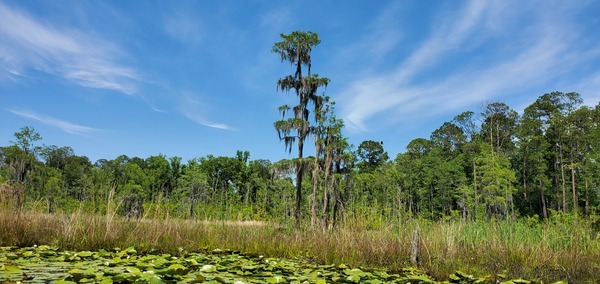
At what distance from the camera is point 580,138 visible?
29.4 meters

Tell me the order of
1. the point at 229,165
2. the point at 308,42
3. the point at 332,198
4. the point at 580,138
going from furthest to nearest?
the point at 229,165 → the point at 580,138 → the point at 308,42 → the point at 332,198

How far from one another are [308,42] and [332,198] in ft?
26.6

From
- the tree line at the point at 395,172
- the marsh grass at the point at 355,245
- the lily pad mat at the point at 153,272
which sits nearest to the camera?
the lily pad mat at the point at 153,272

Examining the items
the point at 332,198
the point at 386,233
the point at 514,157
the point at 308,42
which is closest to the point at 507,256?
the point at 386,233

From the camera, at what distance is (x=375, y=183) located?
33.3 metres

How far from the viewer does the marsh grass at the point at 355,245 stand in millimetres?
5980

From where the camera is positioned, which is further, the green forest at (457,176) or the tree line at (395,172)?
the green forest at (457,176)

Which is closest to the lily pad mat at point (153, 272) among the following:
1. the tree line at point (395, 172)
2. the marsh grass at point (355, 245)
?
the marsh grass at point (355, 245)

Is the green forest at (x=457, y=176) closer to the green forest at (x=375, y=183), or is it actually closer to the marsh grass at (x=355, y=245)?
the green forest at (x=375, y=183)

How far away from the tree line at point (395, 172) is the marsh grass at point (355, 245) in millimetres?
8408

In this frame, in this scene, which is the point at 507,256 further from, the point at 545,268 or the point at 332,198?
the point at 332,198

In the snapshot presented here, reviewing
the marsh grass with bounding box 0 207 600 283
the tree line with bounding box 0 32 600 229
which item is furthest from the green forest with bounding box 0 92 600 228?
the marsh grass with bounding box 0 207 600 283

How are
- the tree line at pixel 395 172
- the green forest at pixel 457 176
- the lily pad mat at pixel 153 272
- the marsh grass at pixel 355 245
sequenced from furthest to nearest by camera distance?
the green forest at pixel 457 176
the tree line at pixel 395 172
the marsh grass at pixel 355 245
the lily pad mat at pixel 153 272

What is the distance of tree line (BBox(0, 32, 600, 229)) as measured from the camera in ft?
56.2
